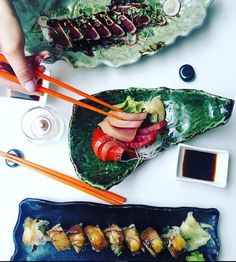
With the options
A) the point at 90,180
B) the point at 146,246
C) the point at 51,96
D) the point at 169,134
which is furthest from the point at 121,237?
the point at 51,96

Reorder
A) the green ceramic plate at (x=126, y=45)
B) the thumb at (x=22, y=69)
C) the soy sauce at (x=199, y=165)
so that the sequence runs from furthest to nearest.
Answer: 1. the green ceramic plate at (x=126, y=45)
2. the soy sauce at (x=199, y=165)
3. the thumb at (x=22, y=69)

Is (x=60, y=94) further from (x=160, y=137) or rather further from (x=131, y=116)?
(x=160, y=137)

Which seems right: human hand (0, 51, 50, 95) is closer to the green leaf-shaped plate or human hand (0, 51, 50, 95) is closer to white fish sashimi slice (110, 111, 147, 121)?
the green leaf-shaped plate

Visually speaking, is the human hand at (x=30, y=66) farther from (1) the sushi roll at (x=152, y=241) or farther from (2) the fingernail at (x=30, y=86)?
(1) the sushi roll at (x=152, y=241)

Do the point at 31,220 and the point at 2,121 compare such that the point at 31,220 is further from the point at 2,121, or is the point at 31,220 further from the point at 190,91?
the point at 190,91

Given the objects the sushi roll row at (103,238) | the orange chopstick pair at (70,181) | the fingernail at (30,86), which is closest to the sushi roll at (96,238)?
the sushi roll row at (103,238)
